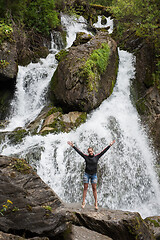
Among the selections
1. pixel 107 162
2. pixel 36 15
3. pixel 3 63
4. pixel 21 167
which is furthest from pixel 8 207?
pixel 36 15

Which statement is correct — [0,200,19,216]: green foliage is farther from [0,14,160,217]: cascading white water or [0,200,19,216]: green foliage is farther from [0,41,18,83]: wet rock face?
[0,41,18,83]: wet rock face

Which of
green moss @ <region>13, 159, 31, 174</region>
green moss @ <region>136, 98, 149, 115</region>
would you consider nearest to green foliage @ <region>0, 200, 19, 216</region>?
green moss @ <region>13, 159, 31, 174</region>

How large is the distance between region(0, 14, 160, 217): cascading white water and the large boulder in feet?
3.09

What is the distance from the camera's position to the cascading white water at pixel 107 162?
7656 mm

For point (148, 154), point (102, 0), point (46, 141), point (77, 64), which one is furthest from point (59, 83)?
point (102, 0)

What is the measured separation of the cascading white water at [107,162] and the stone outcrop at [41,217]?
2672mm

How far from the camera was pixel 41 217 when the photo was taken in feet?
12.5

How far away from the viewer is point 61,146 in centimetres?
831

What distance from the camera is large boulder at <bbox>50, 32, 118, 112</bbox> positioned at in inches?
394

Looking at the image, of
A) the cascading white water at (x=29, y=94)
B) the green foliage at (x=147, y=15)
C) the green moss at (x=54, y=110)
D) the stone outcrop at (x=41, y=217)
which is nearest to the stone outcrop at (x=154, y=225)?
the stone outcrop at (x=41, y=217)

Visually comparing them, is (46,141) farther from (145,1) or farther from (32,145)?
(145,1)

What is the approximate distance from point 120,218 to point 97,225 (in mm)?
602

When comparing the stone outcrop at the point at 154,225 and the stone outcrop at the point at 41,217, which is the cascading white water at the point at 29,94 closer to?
the stone outcrop at the point at 41,217

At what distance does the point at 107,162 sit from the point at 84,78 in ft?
14.1
